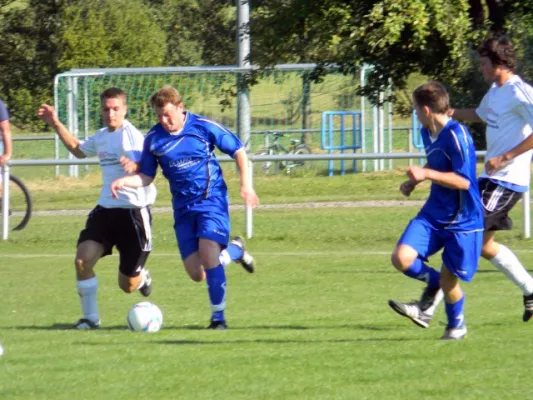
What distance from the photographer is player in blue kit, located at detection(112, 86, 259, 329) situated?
26.0ft

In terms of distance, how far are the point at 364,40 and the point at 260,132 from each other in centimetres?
951

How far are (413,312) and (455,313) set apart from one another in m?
0.32

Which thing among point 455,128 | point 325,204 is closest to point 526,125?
point 455,128

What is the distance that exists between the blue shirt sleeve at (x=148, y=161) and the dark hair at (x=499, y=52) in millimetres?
2434

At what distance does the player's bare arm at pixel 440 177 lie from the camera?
6.40 meters

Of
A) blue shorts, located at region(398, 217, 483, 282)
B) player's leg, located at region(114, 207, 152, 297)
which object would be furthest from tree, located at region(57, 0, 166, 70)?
blue shorts, located at region(398, 217, 483, 282)

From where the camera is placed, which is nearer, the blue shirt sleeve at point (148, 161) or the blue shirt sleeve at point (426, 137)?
the blue shirt sleeve at point (426, 137)

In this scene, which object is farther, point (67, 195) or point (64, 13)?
point (64, 13)

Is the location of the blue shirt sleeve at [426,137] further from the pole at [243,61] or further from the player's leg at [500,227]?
the pole at [243,61]

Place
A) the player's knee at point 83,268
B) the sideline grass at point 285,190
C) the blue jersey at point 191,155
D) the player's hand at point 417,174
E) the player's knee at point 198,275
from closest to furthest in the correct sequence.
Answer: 1. the player's hand at point 417,174
2. the blue jersey at point 191,155
3. the player's knee at point 198,275
4. the player's knee at point 83,268
5. the sideline grass at point 285,190

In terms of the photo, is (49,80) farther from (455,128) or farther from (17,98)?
(455,128)

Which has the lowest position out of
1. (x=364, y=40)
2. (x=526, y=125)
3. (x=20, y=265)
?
(x=20, y=265)

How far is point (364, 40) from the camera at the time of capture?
18422mm

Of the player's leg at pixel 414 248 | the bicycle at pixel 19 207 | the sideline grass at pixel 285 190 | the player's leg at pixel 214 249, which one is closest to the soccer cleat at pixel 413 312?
the player's leg at pixel 414 248
